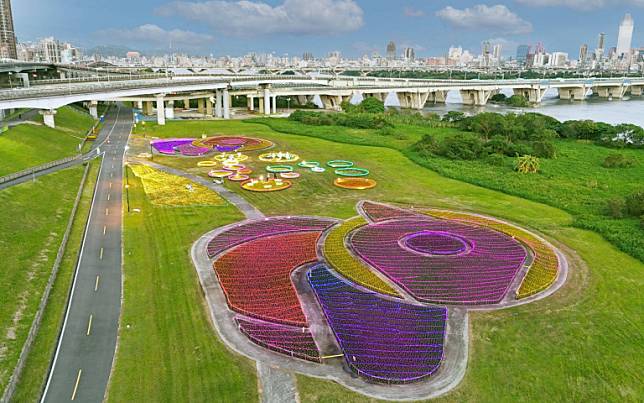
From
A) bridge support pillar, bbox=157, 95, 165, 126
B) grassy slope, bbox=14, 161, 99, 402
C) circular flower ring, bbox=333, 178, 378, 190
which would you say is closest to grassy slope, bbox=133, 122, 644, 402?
circular flower ring, bbox=333, 178, 378, 190

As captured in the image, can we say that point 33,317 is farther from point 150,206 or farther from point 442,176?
point 442,176

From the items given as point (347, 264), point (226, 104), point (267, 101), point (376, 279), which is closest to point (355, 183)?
point (347, 264)

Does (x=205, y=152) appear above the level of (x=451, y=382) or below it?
above

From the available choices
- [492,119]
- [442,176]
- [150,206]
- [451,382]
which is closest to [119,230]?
[150,206]

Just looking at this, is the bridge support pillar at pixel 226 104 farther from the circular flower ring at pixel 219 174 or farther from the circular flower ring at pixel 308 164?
the circular flower ring at pixel 219 174

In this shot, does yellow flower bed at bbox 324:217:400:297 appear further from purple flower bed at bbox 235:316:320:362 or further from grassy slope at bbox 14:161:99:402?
grassy slope at bbox 14:161:99:402

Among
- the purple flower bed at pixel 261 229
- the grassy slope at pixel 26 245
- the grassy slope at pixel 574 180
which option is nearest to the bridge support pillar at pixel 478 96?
the grassy slope at pixel 574 180

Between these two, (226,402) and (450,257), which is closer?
(226,402)
